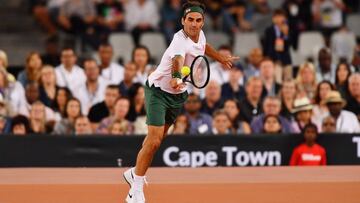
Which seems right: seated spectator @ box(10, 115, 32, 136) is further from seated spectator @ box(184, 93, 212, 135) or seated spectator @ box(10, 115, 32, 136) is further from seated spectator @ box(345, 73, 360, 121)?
seated spectator @ box(345, 73, 360, 121)

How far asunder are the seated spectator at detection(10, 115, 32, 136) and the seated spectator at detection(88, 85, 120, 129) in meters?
0.96

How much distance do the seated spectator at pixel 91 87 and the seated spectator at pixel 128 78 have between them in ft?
0.89

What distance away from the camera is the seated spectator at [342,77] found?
1744cm

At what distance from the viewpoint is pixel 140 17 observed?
818 inches

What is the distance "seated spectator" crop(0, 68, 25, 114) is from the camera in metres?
16.9

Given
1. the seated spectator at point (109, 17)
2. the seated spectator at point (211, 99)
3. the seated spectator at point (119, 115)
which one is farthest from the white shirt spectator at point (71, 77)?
the seated spectator at point (109, 17)

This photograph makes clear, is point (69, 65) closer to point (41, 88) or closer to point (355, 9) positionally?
point (41, 88)

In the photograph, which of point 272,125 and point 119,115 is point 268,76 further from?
point 119,115

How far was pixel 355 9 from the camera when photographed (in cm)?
2227

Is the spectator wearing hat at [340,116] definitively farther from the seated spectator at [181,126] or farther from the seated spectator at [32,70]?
the seated spectator at [32,70]

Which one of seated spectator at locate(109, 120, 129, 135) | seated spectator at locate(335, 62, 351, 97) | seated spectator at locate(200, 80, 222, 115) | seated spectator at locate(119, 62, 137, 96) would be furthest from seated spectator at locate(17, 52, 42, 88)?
seated spectator at locate(335, 62, 351, 97)

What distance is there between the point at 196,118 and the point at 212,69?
1893 mm

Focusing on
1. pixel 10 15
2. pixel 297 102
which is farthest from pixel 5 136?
pixel 10 15

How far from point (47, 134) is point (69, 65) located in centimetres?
244
